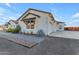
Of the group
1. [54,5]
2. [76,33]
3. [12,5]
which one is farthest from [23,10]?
[76,33]

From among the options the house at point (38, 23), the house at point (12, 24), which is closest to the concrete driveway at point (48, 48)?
the house at point (38, 23)

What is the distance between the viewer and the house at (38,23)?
2.48 metres

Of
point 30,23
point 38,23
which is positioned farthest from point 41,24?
point 30,23

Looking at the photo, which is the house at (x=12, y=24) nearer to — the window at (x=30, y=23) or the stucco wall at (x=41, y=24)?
the window at (x=30, y=23)

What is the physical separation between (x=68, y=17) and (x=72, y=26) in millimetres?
141

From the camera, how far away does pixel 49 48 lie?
244cm

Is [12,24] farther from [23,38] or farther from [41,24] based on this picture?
[41,24]

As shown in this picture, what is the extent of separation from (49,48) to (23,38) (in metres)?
0.39

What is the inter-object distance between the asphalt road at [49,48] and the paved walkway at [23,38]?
0.19 feet

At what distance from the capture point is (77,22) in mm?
2438

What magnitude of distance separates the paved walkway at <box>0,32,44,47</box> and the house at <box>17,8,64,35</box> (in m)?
0.08

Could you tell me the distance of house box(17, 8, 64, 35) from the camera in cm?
248

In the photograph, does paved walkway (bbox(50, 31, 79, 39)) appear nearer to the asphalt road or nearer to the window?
the asphalt road

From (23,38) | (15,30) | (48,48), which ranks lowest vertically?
(48,48)
